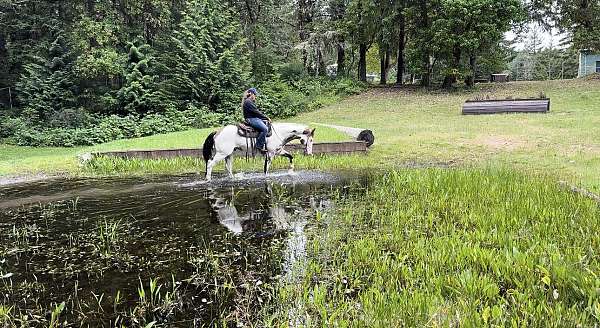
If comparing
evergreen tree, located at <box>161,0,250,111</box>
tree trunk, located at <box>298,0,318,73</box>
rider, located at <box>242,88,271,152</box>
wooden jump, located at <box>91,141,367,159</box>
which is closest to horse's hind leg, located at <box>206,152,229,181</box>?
rider, located at <box>242,88,271,152</box>

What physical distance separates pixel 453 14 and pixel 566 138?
15.3 metres

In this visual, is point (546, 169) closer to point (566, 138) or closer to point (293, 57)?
point (566, 138)

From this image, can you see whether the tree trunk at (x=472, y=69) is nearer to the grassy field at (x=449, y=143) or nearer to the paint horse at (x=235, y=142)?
the grassy field at (x=449, y=143)

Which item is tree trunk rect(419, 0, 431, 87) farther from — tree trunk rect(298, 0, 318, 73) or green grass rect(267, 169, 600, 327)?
green grass rect(267, 169, 600, 327)

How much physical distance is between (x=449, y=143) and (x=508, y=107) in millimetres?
8451

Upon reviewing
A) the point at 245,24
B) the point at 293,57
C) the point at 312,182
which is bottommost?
the point at 312,182

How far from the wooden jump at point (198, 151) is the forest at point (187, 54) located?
9.61 metres

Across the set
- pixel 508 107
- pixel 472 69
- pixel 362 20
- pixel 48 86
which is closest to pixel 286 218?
pixel 508 107

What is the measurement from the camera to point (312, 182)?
9.95 m

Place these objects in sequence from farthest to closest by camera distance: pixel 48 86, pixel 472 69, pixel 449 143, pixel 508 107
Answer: pixel 472 69 → pixel 48 86 → pixel 508 107 → pixel 449 143

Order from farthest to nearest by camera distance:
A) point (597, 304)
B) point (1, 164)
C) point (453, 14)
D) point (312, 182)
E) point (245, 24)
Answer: point (245, 24) → point (453, 14) → point (1, 164) → point (312, 182) → point (597, 304)

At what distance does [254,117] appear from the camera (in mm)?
10820

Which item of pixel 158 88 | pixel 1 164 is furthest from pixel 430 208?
pixel 158 88

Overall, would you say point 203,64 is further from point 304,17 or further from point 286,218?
point 286,218
